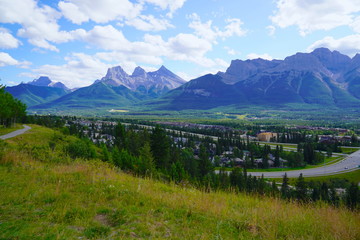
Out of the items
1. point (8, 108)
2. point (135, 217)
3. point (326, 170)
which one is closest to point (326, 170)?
point (326, 170)

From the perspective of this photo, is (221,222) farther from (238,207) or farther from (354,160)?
(354,160)

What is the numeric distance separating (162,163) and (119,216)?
4857cm

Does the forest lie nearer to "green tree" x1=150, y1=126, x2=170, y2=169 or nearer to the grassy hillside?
"green tree" x1=150, y1=126, x2=170, y2=169

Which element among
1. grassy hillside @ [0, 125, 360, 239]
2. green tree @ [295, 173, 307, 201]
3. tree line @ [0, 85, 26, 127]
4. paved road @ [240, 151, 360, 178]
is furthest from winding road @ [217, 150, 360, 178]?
tree line @ [0, 85, 26, 127]

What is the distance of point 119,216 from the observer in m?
6.93

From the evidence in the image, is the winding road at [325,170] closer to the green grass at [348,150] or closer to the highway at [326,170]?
the highway at [326,170]

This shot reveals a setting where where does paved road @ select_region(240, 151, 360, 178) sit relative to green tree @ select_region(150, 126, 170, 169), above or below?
below

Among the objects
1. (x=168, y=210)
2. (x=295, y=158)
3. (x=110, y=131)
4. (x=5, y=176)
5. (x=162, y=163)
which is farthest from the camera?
(x=110, y=131)

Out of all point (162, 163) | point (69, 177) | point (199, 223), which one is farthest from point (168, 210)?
point (162, 163)

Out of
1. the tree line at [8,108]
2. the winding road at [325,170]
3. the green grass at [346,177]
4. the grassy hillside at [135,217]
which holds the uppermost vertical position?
the tree line at [8,108]

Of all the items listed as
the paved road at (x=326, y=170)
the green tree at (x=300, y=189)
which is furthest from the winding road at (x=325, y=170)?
the green tree at (x=300, y=189)

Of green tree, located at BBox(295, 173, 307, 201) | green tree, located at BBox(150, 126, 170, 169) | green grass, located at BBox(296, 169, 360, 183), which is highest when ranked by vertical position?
green tree, located at BBox(150, 126, 170, 169)

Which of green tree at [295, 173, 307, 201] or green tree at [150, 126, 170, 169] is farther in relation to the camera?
green tree at [150, 126, 170, 169]

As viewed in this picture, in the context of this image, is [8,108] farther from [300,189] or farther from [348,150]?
[348,150]
